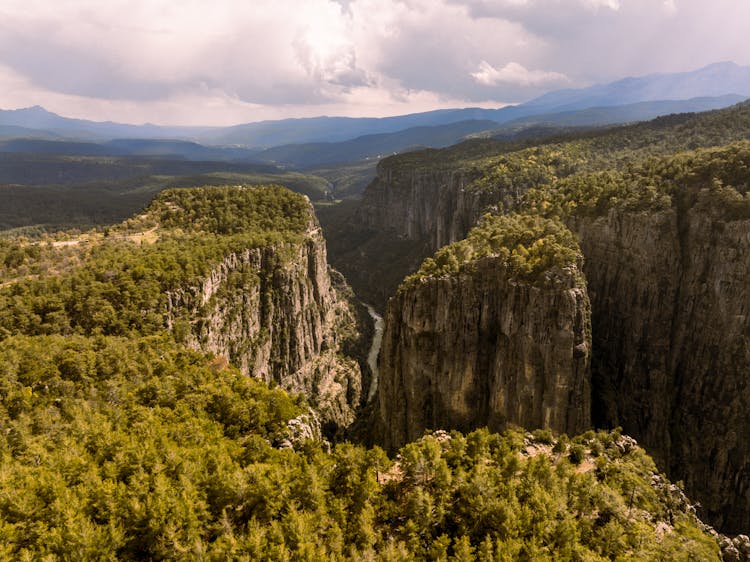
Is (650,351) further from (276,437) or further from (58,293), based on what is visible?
(58,293)

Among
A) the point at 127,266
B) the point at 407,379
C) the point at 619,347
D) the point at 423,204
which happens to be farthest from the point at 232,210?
the point at 423,204

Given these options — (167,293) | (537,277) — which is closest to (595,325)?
(537,277)

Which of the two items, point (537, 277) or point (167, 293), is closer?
point (537, 277)

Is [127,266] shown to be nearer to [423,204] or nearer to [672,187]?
[672,187]

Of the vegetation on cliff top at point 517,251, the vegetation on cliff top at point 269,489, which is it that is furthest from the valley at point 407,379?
the vegetation on cliff top at point 517,251

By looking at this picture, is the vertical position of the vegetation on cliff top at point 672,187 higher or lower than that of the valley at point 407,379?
higher

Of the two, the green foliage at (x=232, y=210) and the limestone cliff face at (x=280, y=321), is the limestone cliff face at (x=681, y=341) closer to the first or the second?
the limestone cliff face at (x=280, y=321)

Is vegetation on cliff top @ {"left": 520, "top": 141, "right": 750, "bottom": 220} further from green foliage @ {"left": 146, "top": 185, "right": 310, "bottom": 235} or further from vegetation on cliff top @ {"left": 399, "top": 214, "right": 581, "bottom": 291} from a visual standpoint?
green foliage @ {"left": 146, "top": 185, "right": 310, "bottom": 235}
